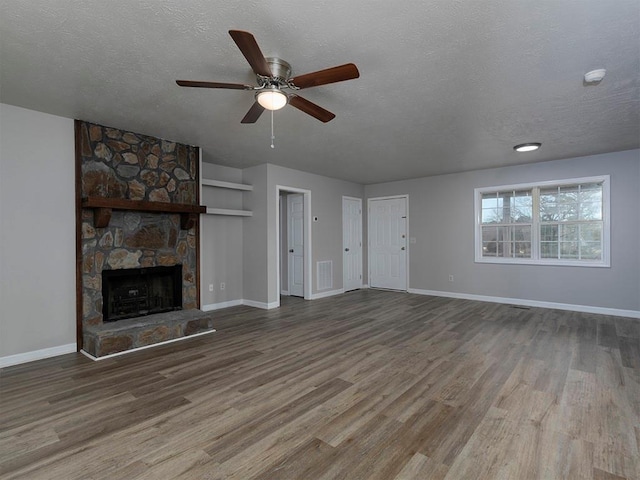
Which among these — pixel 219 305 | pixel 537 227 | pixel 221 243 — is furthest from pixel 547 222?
pixel 219 305

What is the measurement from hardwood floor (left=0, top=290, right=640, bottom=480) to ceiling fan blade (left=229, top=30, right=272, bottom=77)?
7.52ft

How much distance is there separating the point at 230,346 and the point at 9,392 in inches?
71.8

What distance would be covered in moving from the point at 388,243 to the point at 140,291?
5.07 meters

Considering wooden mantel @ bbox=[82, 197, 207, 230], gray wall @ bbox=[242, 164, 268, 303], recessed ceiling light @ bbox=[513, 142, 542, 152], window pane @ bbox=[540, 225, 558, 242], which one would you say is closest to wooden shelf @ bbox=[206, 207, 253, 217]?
gray wall @ bbox=[242, 164, 268, 303]

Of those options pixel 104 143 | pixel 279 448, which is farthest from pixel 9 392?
pixel 104 143

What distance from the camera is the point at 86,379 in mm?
2836

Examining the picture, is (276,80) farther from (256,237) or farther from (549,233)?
(549,233)

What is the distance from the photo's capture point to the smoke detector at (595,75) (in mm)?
2486

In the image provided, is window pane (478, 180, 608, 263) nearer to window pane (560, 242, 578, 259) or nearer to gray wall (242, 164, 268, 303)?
window pane (560, 242, 578, 259)

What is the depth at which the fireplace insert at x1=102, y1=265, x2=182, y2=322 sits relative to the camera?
12.8ft

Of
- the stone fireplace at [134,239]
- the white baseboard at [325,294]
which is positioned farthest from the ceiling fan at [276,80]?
the white baseboard at [325,294]

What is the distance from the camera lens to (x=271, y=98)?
7.94 feet

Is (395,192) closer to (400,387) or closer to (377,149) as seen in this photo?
(377,149)

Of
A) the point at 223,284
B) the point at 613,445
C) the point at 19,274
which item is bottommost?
the point at 613,445
